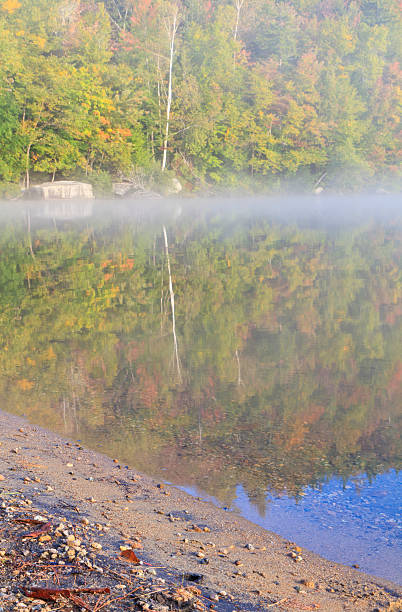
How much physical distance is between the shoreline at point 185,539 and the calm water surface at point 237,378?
0.84 feet

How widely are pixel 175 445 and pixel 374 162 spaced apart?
82.3 m

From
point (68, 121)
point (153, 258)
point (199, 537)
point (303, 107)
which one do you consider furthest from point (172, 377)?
point (303, 107)

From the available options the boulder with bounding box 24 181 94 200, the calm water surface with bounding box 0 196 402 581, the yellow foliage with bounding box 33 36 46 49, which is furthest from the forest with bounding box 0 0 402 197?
the calm water surface with bounding box 0 196 402 581

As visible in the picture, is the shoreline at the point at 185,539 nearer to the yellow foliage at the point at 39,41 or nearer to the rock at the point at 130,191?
the yellow foliage at the point at 39,41

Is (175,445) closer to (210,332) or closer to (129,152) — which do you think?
(210,332)

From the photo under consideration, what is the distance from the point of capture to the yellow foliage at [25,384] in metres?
8.44

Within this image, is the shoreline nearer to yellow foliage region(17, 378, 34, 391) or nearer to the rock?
yellow foliage region(17, 378, 34, 391)

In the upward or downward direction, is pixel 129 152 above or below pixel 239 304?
above

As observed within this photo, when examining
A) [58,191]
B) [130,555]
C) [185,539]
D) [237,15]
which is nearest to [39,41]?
[58,191]

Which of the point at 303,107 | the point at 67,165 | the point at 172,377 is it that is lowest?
the point at 172,377

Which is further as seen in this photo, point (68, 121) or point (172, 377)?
point (68, 121)

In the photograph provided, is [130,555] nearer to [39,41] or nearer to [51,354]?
[51,354]

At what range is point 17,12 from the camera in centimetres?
5444

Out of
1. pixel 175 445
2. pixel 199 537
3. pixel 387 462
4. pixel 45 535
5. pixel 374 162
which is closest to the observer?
pixel 45 535
